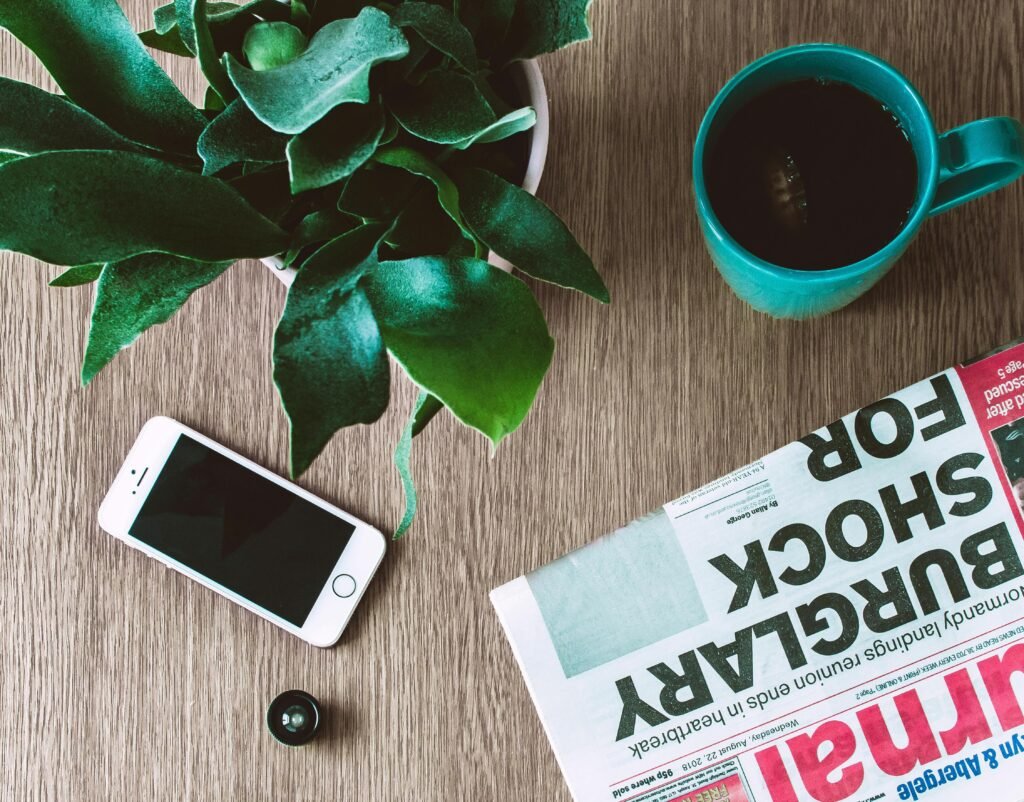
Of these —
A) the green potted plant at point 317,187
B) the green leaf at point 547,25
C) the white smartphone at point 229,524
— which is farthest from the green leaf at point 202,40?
the white smartphone at point 229,524

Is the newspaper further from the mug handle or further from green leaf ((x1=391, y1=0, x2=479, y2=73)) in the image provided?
green leaf ((x1=391, y1=0, x2=479, y2=73))

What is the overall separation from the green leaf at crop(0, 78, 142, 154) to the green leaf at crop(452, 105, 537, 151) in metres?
0.13

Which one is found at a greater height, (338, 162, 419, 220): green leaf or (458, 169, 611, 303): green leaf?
(338, 162, 419, 220): green leaf

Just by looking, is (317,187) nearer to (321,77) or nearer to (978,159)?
(321,77)

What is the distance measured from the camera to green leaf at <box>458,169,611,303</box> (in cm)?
35

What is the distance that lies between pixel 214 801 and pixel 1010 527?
445 mm

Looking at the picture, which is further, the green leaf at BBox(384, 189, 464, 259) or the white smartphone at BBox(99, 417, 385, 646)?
the white smartphone at BBox(99, 417, 385, 646)

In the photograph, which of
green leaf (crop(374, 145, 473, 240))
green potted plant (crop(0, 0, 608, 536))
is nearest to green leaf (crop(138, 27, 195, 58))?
green potted plant (crop(0, 0, 608, 536))

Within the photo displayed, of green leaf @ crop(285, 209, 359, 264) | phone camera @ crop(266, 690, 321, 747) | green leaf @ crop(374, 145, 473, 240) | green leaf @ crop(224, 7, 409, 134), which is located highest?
green leaf @ crop(224, 7, 409, 134)

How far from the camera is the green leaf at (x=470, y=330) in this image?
32 centimetres

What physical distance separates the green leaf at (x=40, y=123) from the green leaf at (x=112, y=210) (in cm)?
3

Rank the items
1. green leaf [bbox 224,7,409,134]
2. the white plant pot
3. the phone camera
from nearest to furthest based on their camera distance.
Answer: green leaf [bbox 224,7,409,134] < the white plant pot < the phone camera

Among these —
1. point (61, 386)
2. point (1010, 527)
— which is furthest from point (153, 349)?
point (1010, 527)

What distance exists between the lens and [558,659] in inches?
19.6
